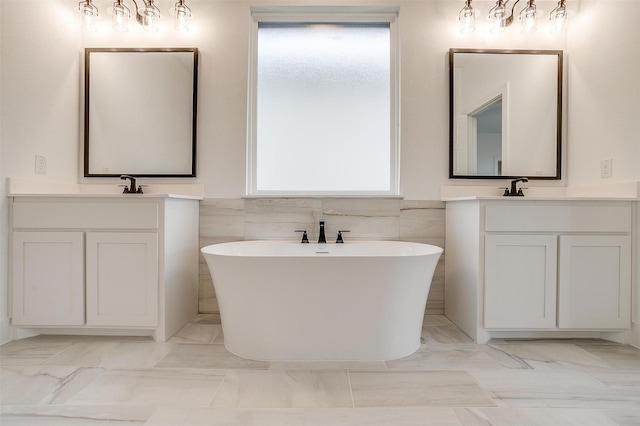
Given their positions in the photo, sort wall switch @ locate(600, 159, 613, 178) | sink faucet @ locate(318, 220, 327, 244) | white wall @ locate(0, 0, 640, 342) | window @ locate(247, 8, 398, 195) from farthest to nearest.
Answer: window @ locate(247, 8, 398, 195) < sink faucet @ locate(318, 220, 327, 244) < white wall @ locate(0, 0, 640, 342) < wall switch @ locate(600, 159, 613, 178)

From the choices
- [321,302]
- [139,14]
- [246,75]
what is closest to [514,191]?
[321,302]

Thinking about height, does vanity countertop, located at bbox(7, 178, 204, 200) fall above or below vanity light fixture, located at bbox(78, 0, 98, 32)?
below

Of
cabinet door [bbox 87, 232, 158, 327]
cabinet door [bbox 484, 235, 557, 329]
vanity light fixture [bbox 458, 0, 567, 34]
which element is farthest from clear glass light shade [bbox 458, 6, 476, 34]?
cabinet door [bbox 87, 232, 158, 327]

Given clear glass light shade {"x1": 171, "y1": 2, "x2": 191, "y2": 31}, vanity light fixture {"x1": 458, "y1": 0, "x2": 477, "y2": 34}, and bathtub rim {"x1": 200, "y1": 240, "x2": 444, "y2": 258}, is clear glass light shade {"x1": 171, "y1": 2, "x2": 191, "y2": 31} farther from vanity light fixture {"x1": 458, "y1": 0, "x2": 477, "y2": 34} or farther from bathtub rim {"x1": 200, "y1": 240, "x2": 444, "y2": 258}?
vanity light fixture {"x1": 458, "y1": 0, "x2": 477, "y2": 34}

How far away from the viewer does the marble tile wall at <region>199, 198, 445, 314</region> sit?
7.81ft

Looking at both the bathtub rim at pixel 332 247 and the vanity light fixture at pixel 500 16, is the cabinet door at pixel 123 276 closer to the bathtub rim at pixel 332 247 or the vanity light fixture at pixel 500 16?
the bathtub rim at pixel 332 247

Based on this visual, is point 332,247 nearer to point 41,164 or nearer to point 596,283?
point 596,283

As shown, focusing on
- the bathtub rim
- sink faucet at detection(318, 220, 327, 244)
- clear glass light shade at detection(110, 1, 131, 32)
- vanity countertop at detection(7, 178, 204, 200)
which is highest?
clear glass light shade at detection(110, 1, 131, 32)

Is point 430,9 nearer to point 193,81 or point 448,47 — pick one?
point 448,47

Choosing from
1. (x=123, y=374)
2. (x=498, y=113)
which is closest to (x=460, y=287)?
(x=498, y=113)

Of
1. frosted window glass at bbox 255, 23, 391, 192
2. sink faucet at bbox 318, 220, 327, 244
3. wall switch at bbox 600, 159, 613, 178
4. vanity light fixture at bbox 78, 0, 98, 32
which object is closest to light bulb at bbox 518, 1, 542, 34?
frosted window glass at bbox 255, 23, 391, 192

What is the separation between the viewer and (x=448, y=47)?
2377 millimetres

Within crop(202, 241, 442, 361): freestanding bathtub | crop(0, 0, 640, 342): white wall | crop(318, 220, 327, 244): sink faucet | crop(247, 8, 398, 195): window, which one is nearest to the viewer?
crop(202, 241, 442, 361): freestanding bathtub

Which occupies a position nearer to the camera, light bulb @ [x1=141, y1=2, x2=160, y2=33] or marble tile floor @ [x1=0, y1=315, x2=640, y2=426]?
marble tile floor @ [x1=0, y1=315, x2=640, y2=426]
